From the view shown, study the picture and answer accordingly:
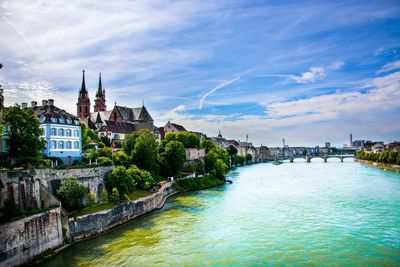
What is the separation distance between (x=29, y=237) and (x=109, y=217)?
291 inches

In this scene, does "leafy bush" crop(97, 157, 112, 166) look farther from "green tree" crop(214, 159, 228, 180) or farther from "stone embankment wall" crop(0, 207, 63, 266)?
"green tree" crop(214, 159, 228, 180)

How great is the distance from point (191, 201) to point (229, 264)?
19.0m

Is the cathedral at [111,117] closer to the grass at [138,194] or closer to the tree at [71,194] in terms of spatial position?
the grass at [138,194]

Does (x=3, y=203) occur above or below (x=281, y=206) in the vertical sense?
above

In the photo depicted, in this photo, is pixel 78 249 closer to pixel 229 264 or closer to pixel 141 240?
pixel 141 240

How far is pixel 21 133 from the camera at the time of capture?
24734 mm

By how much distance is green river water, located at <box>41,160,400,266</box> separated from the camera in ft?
60.8

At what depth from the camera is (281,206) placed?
108ft

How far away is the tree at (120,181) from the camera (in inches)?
1125

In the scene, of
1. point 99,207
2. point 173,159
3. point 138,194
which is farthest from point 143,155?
point 99,207

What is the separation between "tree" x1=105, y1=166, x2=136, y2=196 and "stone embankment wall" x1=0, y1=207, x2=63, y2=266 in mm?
7654

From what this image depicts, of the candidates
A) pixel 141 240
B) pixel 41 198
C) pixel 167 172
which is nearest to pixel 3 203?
pixel 41 198

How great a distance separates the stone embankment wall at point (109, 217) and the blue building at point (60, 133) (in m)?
7.64

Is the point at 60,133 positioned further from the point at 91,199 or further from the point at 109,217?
the point at 109,217
